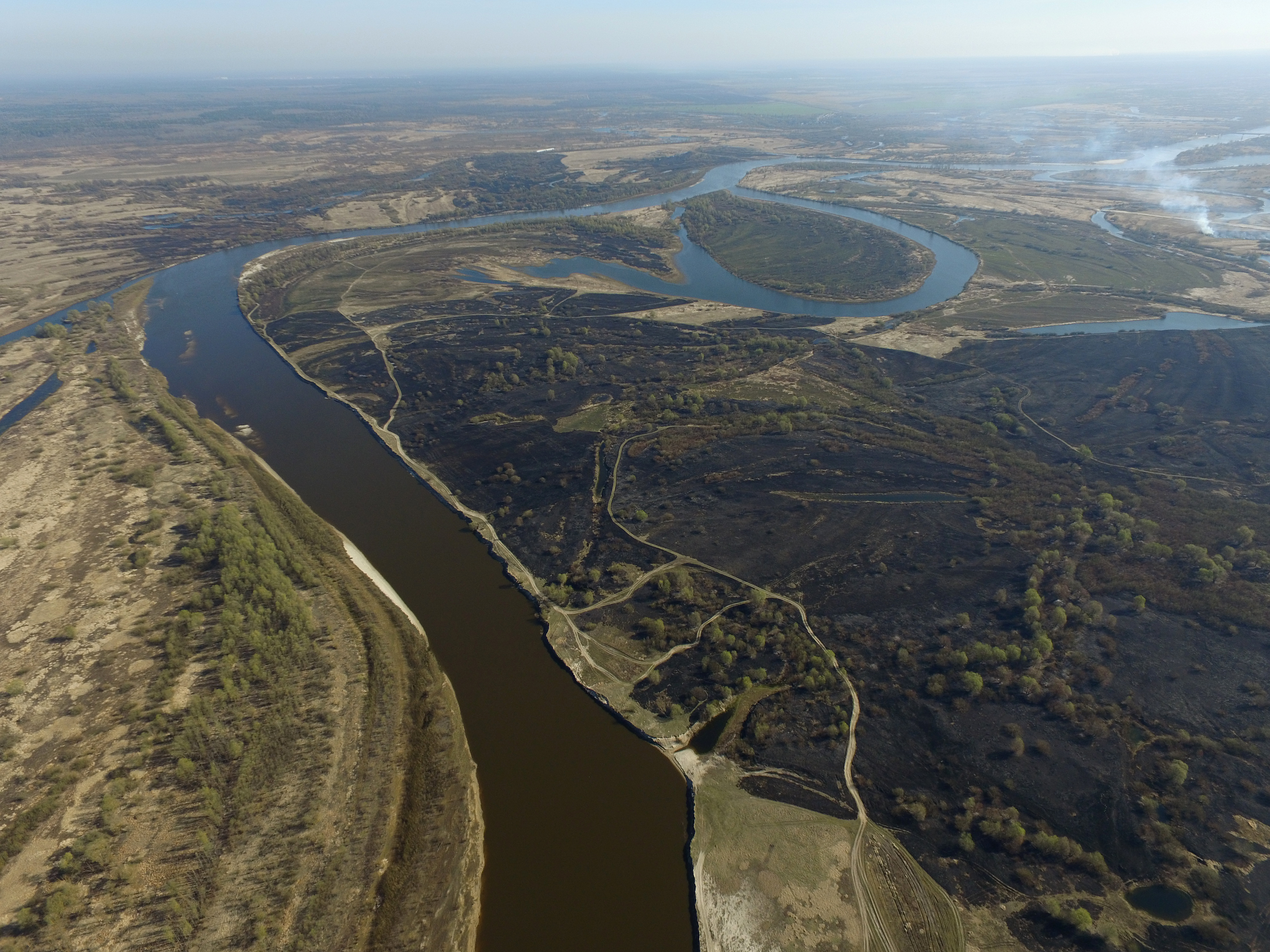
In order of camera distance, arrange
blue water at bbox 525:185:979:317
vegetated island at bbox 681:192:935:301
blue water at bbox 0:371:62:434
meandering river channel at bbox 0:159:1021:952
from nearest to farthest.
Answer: meandering river channel at bbox 0:159:1021:952, blue water at bbox 0:371:62:434, blue water at bbox 525:185:979:317, vegetated island at bbox 681:192:935:301

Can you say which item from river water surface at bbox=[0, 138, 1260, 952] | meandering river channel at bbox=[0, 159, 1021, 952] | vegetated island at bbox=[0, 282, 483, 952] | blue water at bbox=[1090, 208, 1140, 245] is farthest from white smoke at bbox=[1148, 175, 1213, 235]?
vegetated island at bbox=[0, 282, 483, 952]

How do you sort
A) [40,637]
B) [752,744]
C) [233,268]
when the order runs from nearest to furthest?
[752,744]
[40,637]
[233,268]

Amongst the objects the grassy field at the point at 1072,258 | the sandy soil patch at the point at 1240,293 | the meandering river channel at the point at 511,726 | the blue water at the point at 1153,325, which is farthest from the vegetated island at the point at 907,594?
Result: the grassy field at the point at 1072,258

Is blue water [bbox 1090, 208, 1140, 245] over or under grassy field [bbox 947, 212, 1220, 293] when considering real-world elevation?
over

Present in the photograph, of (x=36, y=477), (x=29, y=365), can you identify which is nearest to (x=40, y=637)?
(x=36, y=477)

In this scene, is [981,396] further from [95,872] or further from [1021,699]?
[95,872]

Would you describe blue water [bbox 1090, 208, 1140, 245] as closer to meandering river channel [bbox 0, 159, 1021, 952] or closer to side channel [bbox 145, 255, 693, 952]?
side channel [bbox 145, 255, 693, 952]
